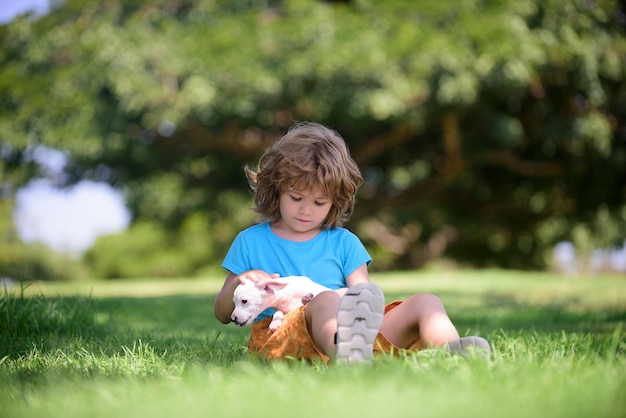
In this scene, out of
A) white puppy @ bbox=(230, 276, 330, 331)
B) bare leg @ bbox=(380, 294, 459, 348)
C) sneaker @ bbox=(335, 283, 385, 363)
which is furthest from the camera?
white puppy @ bbox=(230, 276, 330, 331)

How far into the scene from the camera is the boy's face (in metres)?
2.99

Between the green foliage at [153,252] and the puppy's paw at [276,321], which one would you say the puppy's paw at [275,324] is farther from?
the green foliage at [153,252]

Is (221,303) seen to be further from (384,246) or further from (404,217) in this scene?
(384,246)

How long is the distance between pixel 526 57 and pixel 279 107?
167 inches

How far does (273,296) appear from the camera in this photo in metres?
2.82

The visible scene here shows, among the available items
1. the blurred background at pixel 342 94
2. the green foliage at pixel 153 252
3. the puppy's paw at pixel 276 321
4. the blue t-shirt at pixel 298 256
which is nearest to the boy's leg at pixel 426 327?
the blue t-shirt at pixel 298 256

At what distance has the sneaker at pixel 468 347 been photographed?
8.13 ft

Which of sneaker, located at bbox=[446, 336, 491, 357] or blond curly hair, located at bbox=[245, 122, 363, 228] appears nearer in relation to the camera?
sneaker, located at bbox=[446, 336, 491, 357]

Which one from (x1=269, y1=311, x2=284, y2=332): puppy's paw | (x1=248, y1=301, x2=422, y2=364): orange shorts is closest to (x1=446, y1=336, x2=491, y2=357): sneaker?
(x1=248, y1=301, x2=422, y2=364): orange shorts

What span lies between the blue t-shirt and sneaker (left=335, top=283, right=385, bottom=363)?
0.64m

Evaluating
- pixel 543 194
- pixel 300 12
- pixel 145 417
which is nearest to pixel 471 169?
pixel 543 194

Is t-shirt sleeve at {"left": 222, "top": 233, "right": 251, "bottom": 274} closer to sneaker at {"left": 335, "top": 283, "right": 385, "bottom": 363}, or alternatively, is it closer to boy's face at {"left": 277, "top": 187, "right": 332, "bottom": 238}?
boy's face at {"left": 277, "top": 187, "right": 332, "bottom": 238}

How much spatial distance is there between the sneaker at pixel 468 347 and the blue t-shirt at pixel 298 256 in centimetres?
65

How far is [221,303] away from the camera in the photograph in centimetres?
298
